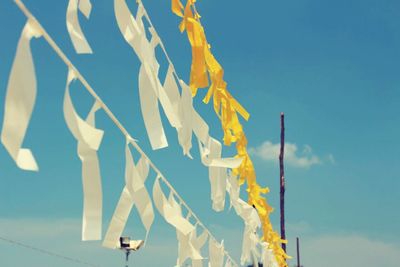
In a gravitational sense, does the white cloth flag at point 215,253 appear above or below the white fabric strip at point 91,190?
above

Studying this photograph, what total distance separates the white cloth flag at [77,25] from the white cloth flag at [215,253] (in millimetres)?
1726

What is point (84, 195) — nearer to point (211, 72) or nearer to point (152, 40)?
Answer: point (152, 40)

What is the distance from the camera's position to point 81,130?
3.06ft

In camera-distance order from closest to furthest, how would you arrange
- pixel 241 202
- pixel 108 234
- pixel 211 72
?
pixel 108 234 → pixel 211 72 → pixel 241 202

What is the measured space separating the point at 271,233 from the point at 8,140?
5.53 m

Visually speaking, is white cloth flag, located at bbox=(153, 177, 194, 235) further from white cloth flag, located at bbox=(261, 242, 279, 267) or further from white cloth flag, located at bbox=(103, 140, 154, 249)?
white cloth flag, located at bbox=(261, 242, 279, 267)

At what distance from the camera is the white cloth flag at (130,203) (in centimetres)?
118

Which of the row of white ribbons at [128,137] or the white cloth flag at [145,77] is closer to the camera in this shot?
the row of white ribbons at [128,137]

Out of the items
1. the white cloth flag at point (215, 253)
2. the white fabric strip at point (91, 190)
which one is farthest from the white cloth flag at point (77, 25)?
the white cloth flag at point (215, 253)

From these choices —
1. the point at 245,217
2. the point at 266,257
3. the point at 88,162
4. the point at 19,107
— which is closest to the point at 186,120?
the point at 88,162

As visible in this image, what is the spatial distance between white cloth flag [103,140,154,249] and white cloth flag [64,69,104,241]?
6.5 inches

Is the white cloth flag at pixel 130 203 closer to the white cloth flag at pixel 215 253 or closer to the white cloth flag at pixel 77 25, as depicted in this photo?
the white cloth flag at pixel 77 25

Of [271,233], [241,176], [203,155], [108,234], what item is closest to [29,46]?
[108,234]

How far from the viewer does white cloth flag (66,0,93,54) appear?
945 millimetres
